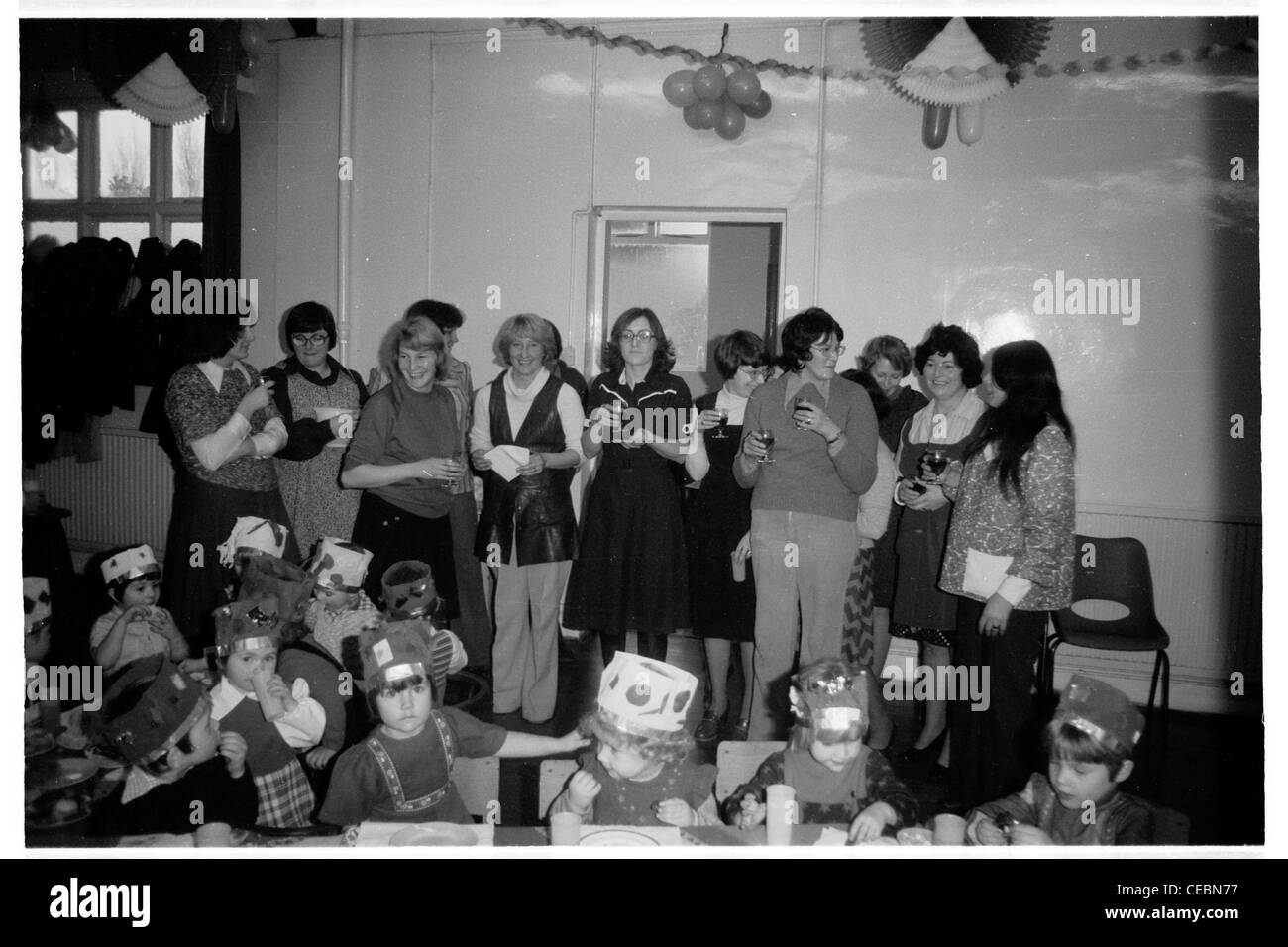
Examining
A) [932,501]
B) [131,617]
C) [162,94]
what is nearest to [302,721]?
[131,617]

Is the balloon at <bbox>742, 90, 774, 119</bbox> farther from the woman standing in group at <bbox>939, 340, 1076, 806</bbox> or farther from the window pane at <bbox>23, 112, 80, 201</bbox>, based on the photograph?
the window pane at <bbox>23, 112, 80, 201</bbox>

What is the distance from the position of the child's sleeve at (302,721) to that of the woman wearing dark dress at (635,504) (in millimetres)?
940

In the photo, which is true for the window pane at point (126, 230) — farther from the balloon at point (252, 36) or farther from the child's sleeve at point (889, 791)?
the child's sleeve at point (889, 791)

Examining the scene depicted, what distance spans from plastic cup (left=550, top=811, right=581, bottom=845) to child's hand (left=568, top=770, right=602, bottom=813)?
123mm

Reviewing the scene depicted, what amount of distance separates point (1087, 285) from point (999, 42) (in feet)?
3.05

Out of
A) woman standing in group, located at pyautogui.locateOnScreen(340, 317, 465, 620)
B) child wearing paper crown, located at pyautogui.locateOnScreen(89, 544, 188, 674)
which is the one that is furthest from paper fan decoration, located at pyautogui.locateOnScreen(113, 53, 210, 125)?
child wearing paper crown, located at pyautogui.locateOnScreen(89, 544, 188, 674)

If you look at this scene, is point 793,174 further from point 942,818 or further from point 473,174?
point 942,818

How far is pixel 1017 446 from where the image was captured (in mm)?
2199

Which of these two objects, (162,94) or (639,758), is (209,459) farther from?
(639,758)

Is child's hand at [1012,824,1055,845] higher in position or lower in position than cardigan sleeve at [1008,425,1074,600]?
lower

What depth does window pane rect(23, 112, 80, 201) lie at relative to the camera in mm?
3408

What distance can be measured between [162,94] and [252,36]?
387 millimetres

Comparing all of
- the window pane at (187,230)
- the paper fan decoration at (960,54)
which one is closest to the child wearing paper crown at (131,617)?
the window pane at (187,230)

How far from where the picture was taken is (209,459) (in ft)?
9.16
